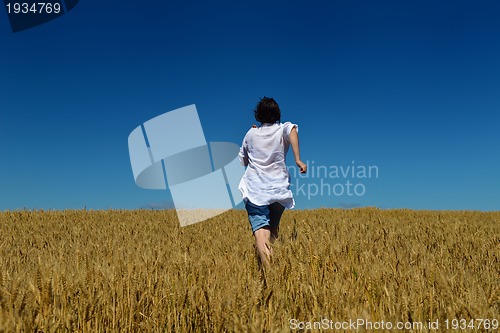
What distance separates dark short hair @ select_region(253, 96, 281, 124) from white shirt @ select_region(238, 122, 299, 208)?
90 millimetres

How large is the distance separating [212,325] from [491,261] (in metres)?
4.02

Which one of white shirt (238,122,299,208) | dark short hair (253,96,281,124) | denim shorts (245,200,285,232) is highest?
dark short hair (253,96,281,124)

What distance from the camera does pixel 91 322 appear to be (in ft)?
8.87

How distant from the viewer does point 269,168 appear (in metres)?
5.14

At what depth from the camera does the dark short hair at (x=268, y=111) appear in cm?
521

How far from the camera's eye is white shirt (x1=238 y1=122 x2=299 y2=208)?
5039 millimetres

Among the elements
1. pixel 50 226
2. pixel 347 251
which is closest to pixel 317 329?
pixel 347 251

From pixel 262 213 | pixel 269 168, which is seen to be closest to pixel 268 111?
pixel 269 168

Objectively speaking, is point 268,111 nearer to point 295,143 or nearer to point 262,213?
point 295,143

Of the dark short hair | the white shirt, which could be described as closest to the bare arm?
the white shirt

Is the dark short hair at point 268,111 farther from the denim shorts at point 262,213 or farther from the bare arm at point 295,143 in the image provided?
the denim shorts at point 262,213

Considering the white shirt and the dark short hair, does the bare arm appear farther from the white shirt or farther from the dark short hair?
the dark short hair

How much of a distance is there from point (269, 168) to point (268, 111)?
2.32 feet

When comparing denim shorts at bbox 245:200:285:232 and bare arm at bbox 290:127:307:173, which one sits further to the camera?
denim shorts at bbox 245:200:285:232
